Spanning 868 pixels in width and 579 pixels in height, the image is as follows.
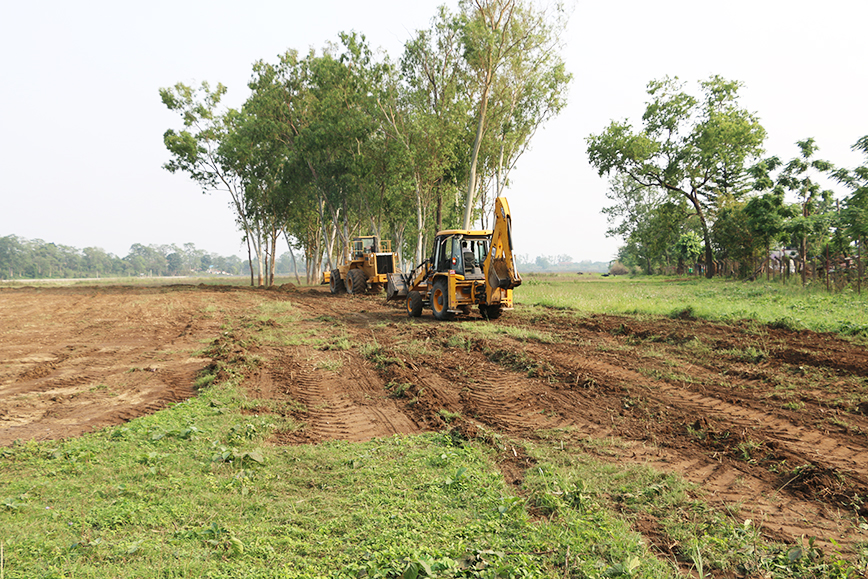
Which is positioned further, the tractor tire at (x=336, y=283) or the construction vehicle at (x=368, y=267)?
the tractor tire at (x=336, y=283)

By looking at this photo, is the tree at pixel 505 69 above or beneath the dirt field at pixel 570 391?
above

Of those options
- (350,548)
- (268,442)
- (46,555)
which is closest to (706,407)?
(350,548)

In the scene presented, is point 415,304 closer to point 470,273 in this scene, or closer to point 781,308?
point 470,273

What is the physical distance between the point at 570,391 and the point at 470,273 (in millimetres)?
7656

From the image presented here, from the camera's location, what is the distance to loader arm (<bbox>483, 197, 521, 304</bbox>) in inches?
492

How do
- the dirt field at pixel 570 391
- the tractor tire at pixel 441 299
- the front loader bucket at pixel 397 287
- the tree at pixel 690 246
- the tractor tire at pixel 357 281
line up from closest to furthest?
1. the dirt field at pixel 570 391
2. the tractor tire at pixel 441 299
3. the front loader bucket at pixel 397 287
4. the tractor tire at pixel 357 281
5. the tree at pixel 690 246

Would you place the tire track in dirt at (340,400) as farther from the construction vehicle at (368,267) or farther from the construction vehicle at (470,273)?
the construction vehicle at (368,267)

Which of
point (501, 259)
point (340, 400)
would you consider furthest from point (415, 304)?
point (340, 400)

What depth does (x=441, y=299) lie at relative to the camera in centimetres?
1471

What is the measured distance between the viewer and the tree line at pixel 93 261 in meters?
106

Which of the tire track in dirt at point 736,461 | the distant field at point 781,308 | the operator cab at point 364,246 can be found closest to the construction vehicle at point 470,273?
the distant field at point 781,308

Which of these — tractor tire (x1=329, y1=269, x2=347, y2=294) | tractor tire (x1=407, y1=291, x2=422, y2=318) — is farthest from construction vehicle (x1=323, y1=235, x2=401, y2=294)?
tractor tire (x1=407, y1=291, x2=422, y2=318)

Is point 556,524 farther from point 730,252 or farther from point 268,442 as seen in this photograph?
point 730,252

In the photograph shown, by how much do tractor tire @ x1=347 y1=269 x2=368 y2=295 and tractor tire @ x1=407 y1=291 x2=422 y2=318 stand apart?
930cm
